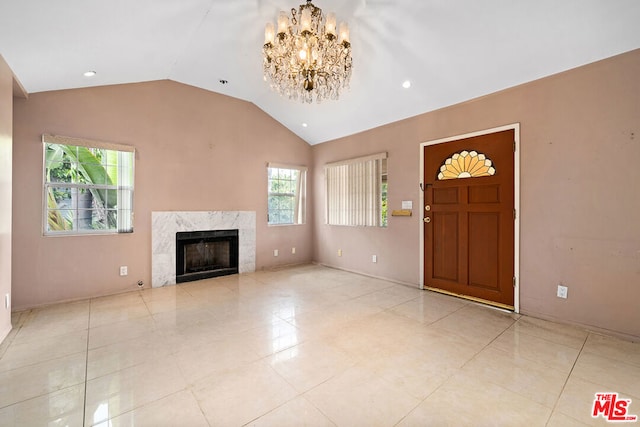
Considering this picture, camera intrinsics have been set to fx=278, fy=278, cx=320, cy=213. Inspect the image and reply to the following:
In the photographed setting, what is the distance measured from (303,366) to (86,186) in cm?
370

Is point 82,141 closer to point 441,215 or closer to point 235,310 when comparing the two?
point 235,310

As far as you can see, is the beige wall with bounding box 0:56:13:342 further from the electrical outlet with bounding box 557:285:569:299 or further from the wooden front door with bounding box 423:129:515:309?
the electrical outlet with bounding box 557:285:569:299

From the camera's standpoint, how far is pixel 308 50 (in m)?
2.46

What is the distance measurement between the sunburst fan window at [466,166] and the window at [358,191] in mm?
1031

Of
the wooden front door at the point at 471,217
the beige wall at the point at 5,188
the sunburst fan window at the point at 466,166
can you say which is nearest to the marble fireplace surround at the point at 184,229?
the beige wall at the point at 5,188

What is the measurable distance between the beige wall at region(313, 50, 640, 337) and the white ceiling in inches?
9.4

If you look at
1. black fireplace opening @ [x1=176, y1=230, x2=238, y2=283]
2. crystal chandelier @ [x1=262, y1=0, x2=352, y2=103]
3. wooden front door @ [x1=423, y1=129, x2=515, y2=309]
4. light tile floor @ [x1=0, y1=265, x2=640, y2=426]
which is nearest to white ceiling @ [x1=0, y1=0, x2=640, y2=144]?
crystal chandelier @ [x1=262, y1=0, x2=352, y2=103]

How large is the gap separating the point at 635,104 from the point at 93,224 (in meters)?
6.13

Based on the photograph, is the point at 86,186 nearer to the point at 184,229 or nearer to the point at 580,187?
the point at 184,229

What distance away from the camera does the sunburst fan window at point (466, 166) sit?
348cm

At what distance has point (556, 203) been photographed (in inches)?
115

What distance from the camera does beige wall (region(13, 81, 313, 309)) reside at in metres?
3.32

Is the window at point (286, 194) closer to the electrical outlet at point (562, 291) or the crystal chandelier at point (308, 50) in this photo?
the crystal chandelier at point (308, 50)

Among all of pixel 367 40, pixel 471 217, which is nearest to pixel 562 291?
pixel 471 217
